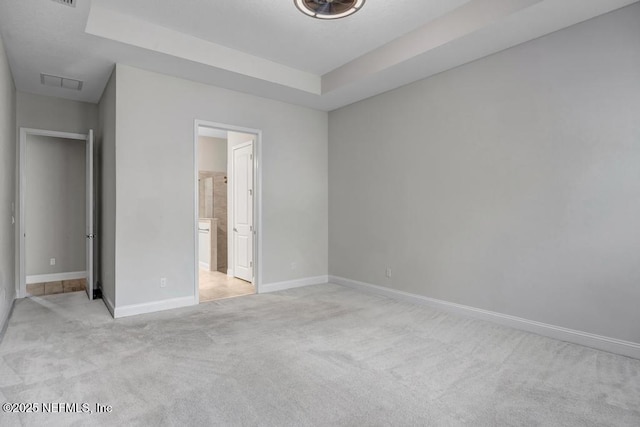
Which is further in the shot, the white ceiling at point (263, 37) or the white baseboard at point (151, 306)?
the white baseboard at point (151, 306)

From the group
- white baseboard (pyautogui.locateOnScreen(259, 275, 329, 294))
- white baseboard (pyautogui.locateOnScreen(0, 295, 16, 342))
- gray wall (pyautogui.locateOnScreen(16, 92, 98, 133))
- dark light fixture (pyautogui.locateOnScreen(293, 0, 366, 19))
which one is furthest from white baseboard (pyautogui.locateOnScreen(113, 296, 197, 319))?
dark light fixture (pyautogui.locateOnScreen(293, 0, 366, 19))

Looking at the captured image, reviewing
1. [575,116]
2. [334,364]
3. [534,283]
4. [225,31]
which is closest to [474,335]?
[534,283]

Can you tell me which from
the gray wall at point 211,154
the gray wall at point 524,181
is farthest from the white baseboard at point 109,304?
the gray wall at point 211,154

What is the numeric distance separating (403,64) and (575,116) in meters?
1.76

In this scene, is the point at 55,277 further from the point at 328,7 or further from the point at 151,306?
the point at 328,7

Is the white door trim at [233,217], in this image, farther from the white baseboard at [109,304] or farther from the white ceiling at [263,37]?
the white baseboard at [109,304]

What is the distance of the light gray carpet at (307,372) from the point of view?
6.72 ft

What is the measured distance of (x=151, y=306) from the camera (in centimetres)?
408

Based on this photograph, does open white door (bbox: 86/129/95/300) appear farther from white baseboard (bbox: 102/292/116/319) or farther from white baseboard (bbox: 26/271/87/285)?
white baseboard (bbox: 26/271/87/285)

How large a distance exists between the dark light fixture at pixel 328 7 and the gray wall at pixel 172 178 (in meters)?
2.11

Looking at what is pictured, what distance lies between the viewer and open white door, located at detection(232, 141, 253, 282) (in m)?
5.64

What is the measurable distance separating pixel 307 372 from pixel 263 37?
340 cm

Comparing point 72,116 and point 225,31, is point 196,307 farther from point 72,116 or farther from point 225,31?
point 72,116

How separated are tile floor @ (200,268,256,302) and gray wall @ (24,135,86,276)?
7.25 feet
